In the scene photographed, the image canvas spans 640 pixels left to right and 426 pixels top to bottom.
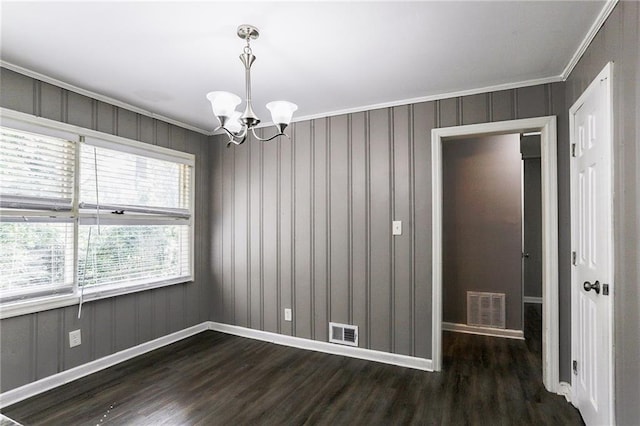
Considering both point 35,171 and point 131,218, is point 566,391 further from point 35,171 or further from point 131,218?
point 35,171

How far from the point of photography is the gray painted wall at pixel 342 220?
3.08 metres

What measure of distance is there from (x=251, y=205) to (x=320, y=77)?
1766 mm

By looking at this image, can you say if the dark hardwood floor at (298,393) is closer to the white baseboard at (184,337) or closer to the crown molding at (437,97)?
the white baseboard at (184,337)

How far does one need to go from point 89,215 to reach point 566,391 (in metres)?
4.00

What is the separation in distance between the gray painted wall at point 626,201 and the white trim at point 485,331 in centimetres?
235

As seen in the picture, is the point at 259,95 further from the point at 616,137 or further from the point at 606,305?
the point at 606,305

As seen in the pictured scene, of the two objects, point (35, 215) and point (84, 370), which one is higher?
point (35, 215)

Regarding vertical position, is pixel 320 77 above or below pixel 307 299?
above

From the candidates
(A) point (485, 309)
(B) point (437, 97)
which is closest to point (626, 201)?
(B) point (437, 97)

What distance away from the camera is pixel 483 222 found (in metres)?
4.12

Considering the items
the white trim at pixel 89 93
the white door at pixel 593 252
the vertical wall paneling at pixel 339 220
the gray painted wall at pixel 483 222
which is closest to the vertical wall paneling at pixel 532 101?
the white door at pixel 593 252

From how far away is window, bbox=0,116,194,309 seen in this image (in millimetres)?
2508

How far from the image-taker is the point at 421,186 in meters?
3.11

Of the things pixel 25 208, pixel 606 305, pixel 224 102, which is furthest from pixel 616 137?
pixel 25 208
